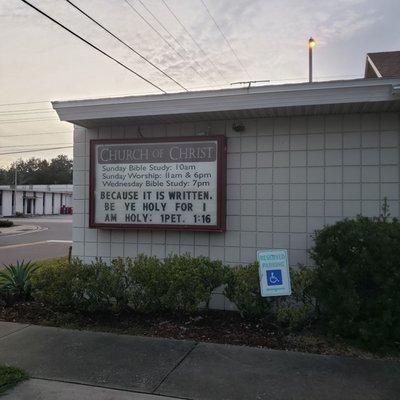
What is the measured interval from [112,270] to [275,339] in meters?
2.56

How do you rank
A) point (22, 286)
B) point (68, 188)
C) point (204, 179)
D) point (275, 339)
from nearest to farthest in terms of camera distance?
point (275, 339)
point (204, 179)
point (22, 286)
point (68, 188)

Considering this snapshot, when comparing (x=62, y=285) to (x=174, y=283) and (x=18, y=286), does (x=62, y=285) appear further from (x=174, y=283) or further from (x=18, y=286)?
(x=174, y=283)

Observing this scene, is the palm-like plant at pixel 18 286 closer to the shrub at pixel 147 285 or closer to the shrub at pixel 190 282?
the shrub at pixel 147 285

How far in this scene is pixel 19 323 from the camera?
7.07m

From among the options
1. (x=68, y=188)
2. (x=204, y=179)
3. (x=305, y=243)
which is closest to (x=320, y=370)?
(x=305, y=243)

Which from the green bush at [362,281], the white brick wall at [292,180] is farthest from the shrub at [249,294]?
the white brick wall at [292,180]

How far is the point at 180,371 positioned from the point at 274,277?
188 centimetres

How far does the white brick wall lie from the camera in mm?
7051

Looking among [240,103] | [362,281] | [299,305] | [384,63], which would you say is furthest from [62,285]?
[384,63]

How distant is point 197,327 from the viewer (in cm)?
670

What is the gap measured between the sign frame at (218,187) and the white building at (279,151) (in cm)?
9

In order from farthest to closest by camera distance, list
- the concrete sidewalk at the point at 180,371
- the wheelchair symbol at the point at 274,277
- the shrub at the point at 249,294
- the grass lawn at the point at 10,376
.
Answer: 1. the shrub at the point at 249,294
2. the wheelchair symbol at the point at 274,277
3. the grass lawn at the point at 10,376
4. the concrete sidewalk at the point at 180,371

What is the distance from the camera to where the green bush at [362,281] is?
217 inches

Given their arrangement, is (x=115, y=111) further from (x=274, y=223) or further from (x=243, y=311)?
(x=243, y=311)
